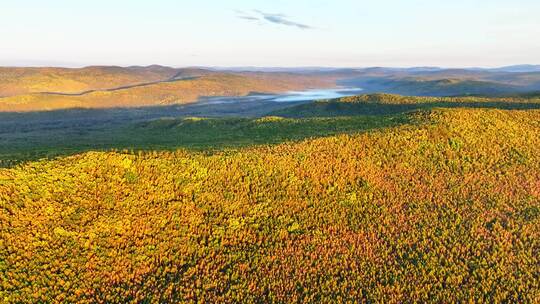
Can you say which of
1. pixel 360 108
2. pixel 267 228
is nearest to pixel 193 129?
pixel 360 108

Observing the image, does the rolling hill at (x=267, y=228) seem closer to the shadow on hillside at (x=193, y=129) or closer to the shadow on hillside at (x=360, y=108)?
the shadow on hillside at (x=193, y=129)

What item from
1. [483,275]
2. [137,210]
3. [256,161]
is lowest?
[483,275]

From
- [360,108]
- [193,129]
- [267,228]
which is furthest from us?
[360,108]

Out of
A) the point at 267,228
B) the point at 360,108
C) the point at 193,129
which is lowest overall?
the point at 267,228

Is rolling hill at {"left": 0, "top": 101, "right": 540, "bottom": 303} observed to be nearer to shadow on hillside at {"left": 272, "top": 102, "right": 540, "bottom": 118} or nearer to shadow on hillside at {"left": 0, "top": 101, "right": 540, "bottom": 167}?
shadow on hillside at {"left": 0, "top": 101, "right": 540, "bottom": 167}

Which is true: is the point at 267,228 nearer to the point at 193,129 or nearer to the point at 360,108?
the point at 193,129

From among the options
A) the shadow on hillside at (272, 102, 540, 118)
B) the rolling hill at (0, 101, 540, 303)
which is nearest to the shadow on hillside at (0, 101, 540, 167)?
the shadow on hillside at (272, 102, 540, 118)

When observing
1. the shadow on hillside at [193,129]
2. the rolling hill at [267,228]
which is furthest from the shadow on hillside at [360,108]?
the rolling hill at [267,228]

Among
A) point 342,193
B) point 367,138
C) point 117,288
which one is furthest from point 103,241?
point 367,138

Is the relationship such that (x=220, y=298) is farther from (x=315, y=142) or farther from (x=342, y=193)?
(x=315, y=142)

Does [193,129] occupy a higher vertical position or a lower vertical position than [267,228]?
higher

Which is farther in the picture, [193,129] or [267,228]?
[193,129]
